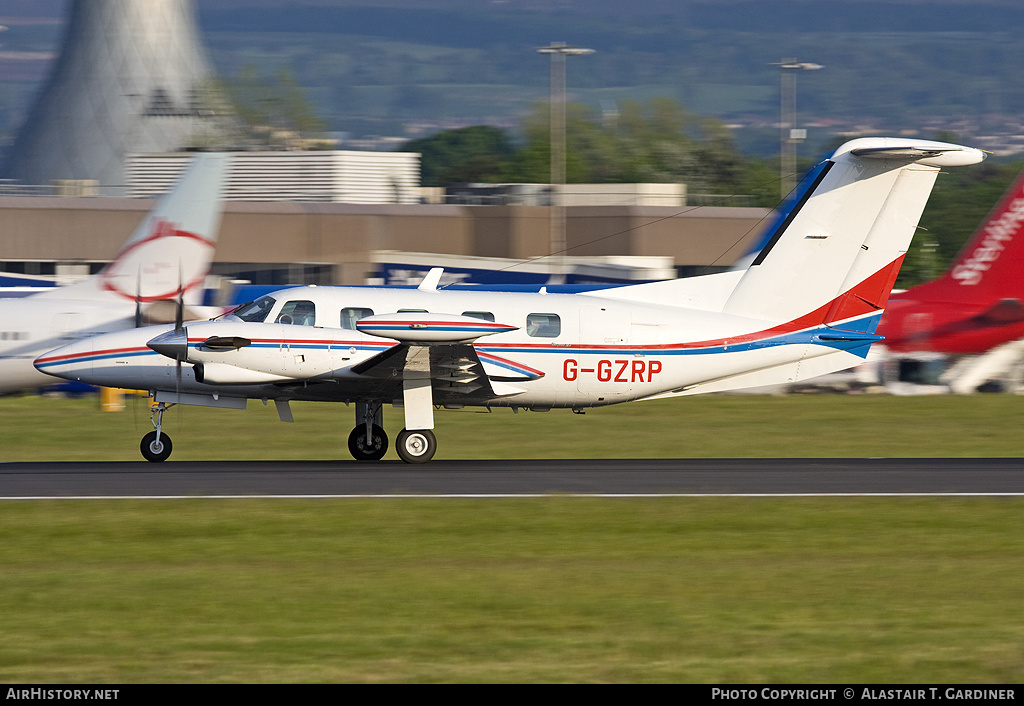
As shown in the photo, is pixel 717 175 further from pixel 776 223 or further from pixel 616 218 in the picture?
pixel 776 223

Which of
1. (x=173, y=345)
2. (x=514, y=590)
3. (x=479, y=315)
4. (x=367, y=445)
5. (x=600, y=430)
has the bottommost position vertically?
(x=600, y=430)

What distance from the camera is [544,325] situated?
663 inches

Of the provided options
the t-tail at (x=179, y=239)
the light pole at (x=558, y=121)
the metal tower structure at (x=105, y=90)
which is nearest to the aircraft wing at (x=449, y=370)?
the t-tail at (x=179, y=239)

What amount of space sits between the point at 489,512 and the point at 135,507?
3.64 m

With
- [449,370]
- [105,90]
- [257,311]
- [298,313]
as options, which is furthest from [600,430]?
[105,90]

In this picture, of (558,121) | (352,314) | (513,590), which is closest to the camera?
(513,590)

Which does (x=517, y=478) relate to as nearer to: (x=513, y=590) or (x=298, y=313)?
(x=298, y=313)

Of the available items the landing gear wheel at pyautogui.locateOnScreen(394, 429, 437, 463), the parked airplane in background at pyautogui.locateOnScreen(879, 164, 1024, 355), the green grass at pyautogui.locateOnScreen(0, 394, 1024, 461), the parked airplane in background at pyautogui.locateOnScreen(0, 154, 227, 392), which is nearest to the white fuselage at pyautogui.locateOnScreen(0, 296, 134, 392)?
the parked airplane in background at pyautogui.locateOnScreen(0, 154, 227, 392)

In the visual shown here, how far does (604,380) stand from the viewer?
55.7 feet

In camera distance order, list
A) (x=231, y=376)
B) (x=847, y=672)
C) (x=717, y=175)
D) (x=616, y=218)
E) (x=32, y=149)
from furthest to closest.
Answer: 1. (x=32, y=149)
2. (x=717, y=175)
3. (x=616, y=218)
4. (x=231, y=376)
5. (x=847, y=672)

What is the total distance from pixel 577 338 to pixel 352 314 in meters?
3.04

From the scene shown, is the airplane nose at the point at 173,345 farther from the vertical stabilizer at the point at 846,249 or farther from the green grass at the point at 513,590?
the vertical stabilizer at the point at 846,249

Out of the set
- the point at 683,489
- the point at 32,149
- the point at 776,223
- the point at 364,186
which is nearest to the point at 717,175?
the point at 364,186

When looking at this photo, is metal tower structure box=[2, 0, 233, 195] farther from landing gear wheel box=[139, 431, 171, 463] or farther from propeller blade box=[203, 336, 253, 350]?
propeller blade box=[203, 336, 253, 350]
